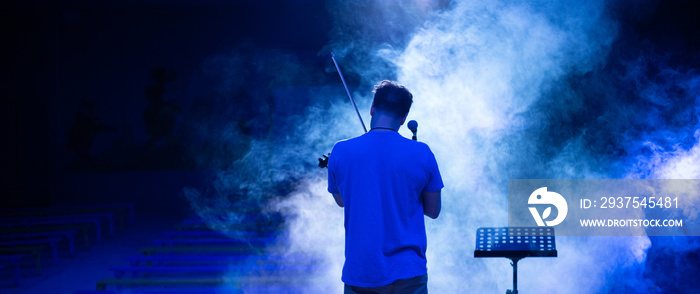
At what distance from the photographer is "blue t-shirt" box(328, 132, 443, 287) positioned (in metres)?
1.83

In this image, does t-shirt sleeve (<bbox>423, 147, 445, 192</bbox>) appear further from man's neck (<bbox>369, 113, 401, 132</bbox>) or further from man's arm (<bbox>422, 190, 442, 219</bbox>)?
man's neck (<bbox>369, 113, 401, 132</bbox>)

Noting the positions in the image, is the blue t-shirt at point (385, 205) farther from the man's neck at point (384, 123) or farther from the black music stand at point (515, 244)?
the black music stand at point (515, 244)

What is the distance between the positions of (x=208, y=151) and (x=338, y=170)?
7707mm

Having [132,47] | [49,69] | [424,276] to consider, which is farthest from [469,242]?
[49,69]

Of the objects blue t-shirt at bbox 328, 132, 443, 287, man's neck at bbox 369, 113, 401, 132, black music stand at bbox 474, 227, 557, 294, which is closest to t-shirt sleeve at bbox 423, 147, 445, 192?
blue t-shirt at bbox 328, 132, 443, 287

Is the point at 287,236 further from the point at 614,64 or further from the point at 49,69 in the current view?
the point at 49,69

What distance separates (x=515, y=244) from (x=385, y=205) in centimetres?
106

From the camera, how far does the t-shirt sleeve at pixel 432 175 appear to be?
1.87 meters

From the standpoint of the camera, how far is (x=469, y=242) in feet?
14.6

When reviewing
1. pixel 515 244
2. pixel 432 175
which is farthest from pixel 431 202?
pixel 515 244

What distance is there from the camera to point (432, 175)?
188cm

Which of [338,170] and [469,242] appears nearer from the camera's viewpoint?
[338,170]

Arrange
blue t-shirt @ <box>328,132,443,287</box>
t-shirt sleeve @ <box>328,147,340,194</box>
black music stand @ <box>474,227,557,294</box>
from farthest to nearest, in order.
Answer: black music stand @ <box>474,227,557,294</box>
t-shirt sleeve @ <box>328,147,340,194</box>
blue t-shirt @ <box>328,132,443,287</box>

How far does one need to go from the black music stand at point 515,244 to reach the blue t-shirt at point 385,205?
2.76 feet
